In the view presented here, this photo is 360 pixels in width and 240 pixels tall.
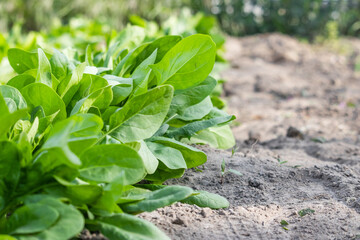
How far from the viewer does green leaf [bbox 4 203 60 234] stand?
4.36ft

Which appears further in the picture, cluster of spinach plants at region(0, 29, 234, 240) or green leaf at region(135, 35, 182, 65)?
green leaf at region(135, 35, 182, 65)

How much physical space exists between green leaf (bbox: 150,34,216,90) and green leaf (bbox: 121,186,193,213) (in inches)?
24.7

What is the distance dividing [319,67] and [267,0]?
570cm

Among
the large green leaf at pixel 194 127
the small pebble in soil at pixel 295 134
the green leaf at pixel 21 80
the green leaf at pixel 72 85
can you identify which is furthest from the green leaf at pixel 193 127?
the small pebble in soil at pixel 295 134

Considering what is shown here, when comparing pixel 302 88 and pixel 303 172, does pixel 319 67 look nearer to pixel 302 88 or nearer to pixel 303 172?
pixel 302 88

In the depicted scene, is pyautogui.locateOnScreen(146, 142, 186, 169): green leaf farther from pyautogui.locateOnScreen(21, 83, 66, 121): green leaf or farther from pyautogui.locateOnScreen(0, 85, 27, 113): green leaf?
pyautogui.locateOnScreen(0, 85, 27, 113): green leaf

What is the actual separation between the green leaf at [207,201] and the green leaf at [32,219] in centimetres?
70

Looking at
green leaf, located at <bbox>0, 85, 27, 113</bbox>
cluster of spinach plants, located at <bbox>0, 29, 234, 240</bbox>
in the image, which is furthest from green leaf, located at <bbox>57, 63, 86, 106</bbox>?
green leaf, located at <bbox>0, 85, 27, 113</bbox>

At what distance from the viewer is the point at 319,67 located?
764 cm

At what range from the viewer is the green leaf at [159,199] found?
61.7 inches

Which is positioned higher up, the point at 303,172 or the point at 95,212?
the point at 95,212

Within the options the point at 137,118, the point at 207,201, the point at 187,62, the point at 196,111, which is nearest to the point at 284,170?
the point at 196,111

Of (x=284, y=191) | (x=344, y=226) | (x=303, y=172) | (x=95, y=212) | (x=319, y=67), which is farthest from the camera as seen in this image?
(x=319, y=67)

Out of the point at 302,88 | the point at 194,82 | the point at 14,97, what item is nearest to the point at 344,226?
the point at 194,82
